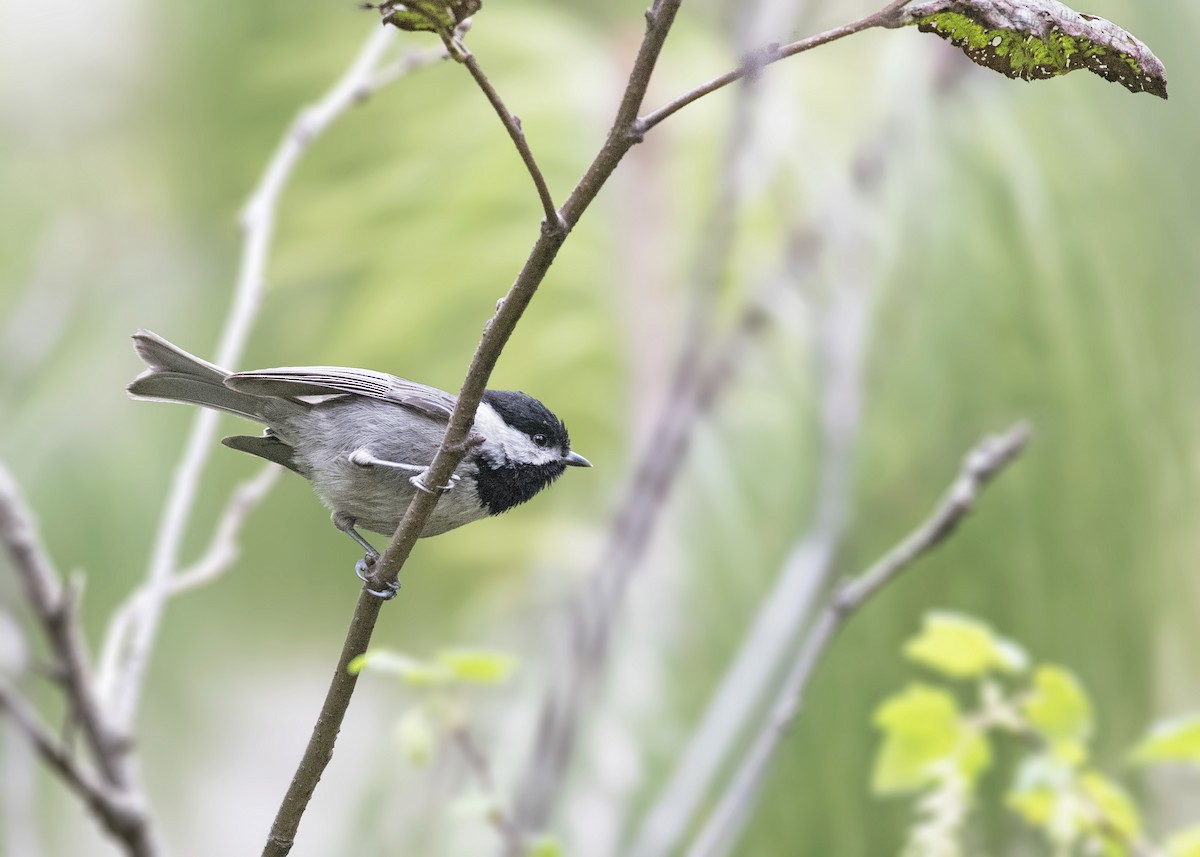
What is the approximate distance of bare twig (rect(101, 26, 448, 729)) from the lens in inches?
47.2

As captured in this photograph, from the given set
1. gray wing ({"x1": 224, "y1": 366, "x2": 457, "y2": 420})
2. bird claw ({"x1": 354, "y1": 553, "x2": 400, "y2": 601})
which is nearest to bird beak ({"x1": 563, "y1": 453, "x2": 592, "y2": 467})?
gray wing ({"x1": 224, "y1": 366, "x2": 457, "y2": 420})

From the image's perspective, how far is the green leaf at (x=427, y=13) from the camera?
661mm

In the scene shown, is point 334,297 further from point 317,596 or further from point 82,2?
point 82,2

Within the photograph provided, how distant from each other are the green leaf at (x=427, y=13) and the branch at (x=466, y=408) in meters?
0.11

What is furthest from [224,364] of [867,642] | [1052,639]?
[1052,639]

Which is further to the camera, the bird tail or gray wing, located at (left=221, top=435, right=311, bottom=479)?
gray wing, located at (left=221, top=435, right=311, bottom=479)

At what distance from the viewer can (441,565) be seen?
273cm

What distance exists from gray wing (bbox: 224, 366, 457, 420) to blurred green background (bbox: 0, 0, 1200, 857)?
116 centimetres

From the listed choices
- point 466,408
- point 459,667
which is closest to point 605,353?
point 459,667

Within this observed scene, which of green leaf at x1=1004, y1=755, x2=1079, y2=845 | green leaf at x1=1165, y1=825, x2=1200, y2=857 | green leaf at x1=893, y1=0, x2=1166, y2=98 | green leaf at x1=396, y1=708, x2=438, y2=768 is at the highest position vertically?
green leaf at x1=893, y1=0, x2=1166, y2=98

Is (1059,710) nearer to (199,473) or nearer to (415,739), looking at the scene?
(415,739)

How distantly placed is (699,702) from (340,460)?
1255mm

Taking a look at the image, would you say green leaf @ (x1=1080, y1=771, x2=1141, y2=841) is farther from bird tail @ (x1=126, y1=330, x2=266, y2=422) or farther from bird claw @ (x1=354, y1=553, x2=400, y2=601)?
bird tail @ (x1=126, y1=330, x2=266, y2=422)

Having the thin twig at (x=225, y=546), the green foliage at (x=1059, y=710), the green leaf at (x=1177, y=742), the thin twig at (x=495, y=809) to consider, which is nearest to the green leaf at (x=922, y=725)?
the green foliage at (x=1059, y=710)
